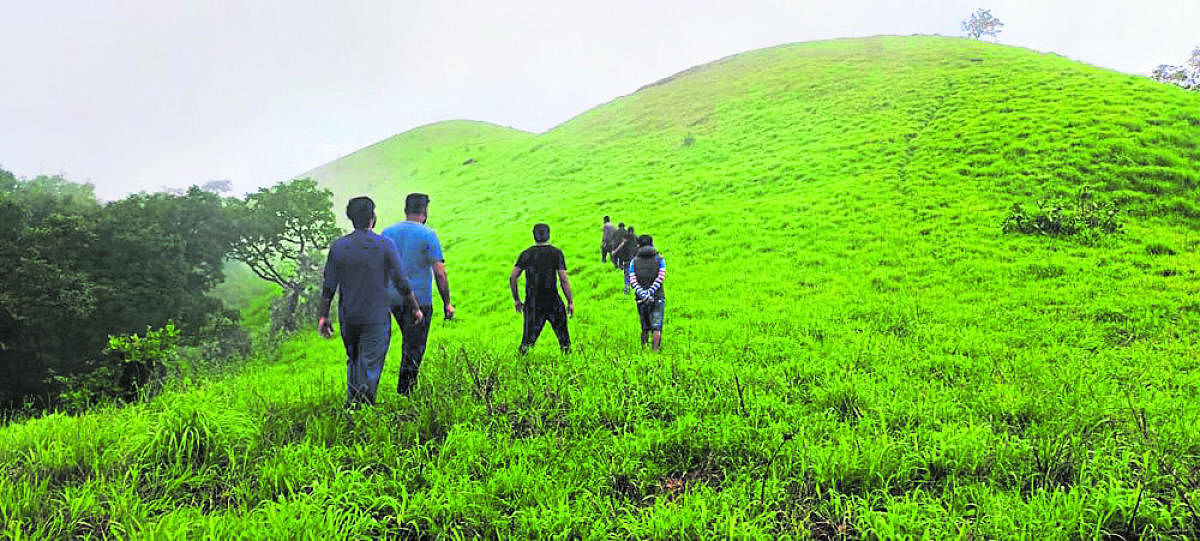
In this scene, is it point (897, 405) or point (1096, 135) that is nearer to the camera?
point (897, 405)

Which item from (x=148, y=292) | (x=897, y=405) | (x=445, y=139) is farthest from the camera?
(x=445, y=139)

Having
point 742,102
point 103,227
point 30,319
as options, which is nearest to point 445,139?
point 742,102

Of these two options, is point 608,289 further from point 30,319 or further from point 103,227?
point 103,227

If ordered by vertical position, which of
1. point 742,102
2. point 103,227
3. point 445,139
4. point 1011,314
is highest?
point 445,139

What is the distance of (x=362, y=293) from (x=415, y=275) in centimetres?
97

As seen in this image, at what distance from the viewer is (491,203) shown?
34.1 meters

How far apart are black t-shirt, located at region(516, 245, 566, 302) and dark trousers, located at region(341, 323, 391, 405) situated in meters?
2.60

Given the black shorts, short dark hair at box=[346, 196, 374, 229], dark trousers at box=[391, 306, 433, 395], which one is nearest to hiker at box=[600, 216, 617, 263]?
the black shorts

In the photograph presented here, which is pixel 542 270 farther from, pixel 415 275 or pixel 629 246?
pixel 629 246

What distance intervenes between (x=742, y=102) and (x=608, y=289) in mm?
31319

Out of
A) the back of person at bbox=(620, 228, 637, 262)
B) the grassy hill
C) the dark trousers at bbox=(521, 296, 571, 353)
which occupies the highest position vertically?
the back of person at bbox=(620, 228, 637, 262)

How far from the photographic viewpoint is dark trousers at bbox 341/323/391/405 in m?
5.09

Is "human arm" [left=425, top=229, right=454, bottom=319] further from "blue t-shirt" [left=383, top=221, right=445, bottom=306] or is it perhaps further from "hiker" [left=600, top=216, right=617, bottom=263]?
"hiker" [left=600, top=216, right=617, bottom=263]

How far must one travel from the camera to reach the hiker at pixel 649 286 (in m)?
8.10
